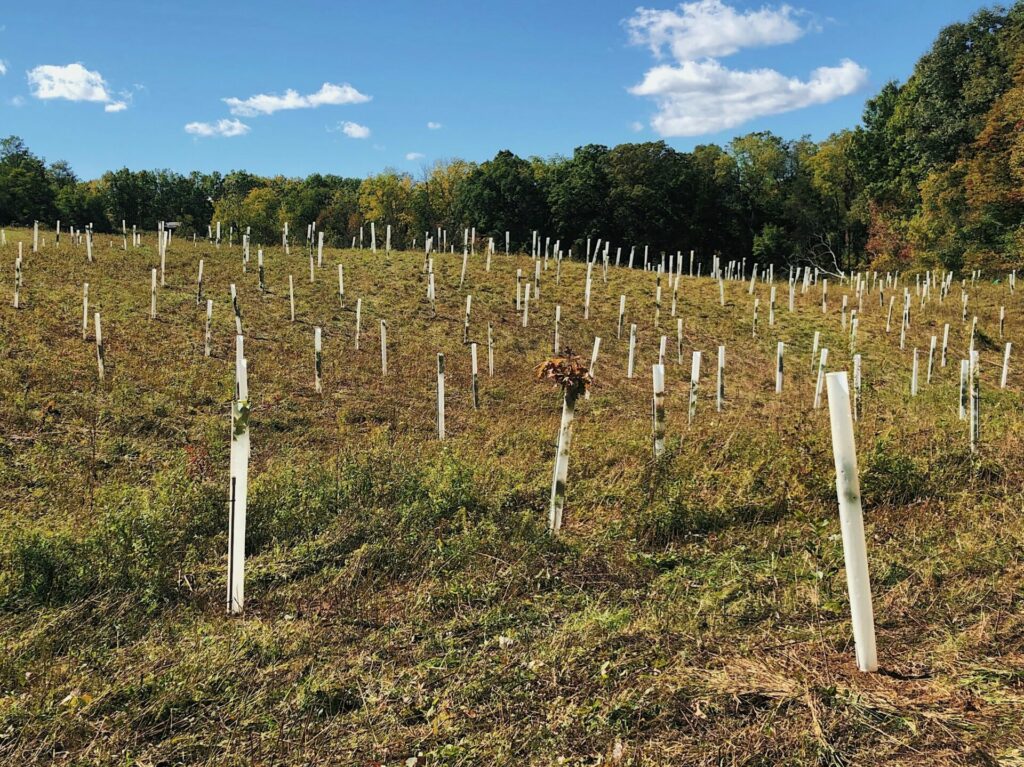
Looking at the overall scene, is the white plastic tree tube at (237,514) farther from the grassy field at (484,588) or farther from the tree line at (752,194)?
the tree line at (752,194)

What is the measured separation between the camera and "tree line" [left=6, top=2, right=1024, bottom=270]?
3356cm

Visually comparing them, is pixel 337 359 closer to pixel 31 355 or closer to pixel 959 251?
pixel 31 355

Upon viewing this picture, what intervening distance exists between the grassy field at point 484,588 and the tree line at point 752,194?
29726 millimetres

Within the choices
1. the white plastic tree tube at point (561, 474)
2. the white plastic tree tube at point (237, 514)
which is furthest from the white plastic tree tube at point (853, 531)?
the white plastic tree tube at point (237, 514)

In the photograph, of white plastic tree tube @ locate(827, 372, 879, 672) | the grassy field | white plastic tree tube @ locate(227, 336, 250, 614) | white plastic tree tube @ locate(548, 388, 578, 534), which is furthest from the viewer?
white plastic tree tube @ locate(548, 388, 578, 534)

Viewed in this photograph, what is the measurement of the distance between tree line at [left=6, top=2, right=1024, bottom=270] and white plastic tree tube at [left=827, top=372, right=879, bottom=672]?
3420cm

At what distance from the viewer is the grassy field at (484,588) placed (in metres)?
2.91

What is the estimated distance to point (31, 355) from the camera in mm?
→ 11406

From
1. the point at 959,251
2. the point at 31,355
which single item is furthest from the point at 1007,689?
the point at 959,251

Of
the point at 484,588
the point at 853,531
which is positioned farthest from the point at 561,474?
the point at 853,531

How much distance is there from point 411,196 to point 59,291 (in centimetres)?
4509

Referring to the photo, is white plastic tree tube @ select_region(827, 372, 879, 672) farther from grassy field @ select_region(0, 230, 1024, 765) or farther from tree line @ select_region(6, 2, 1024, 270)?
tree line @ select_region(6, 2, 1024, 270)

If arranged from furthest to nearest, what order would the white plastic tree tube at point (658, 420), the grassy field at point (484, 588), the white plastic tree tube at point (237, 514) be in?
the white plastic tree tube at point (658, 420), the white plastic tree tube at point (237, 514), the grassy field at point (484, 588)

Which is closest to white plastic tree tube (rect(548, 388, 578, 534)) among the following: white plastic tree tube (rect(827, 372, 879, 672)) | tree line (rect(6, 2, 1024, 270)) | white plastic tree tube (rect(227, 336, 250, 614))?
white plastic tree tube (rect(227, 336, 250, 614))
